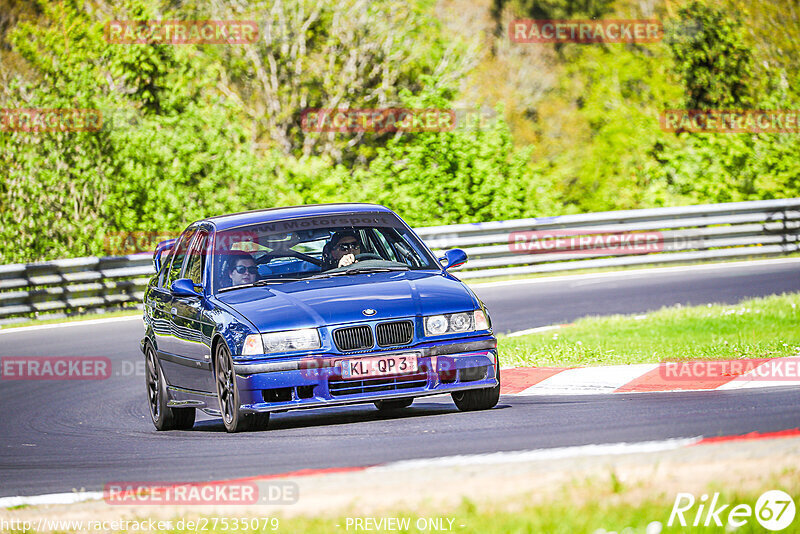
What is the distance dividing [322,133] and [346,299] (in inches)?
1152

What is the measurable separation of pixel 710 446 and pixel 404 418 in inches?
125

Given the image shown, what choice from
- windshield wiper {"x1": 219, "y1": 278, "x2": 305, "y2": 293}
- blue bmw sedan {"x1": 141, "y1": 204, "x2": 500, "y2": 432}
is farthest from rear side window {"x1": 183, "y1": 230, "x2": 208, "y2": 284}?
windshield wiper {"x1": 219, "y1": 278, "x2": 305, "y2": 293}

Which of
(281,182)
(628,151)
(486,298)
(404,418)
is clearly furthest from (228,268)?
(628,151)

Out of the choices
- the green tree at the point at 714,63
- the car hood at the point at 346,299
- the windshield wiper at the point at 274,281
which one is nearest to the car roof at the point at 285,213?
the windshield wiper at the point at 274,281

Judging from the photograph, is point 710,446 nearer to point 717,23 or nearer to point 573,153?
point 717,23

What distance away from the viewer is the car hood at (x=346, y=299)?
8.12 metres

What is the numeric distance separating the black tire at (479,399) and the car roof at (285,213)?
1.75m

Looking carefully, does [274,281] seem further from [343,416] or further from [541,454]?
[541,454]

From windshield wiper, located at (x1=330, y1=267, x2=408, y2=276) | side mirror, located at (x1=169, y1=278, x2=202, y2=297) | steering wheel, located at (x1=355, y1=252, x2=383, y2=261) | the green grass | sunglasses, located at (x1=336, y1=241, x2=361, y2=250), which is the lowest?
the green grass

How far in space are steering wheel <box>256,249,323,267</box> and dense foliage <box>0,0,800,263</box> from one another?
14384 mm

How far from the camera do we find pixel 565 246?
21703mm

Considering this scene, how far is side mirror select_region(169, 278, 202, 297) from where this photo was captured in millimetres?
9172

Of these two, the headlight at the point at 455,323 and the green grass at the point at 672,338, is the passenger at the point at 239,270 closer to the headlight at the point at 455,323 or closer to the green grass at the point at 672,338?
the headlight at the point at 455,323

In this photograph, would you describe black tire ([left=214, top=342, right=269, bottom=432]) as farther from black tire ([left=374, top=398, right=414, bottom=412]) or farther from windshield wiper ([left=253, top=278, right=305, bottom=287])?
black tire ([left=374, top=398, right=414, bottom=412])
